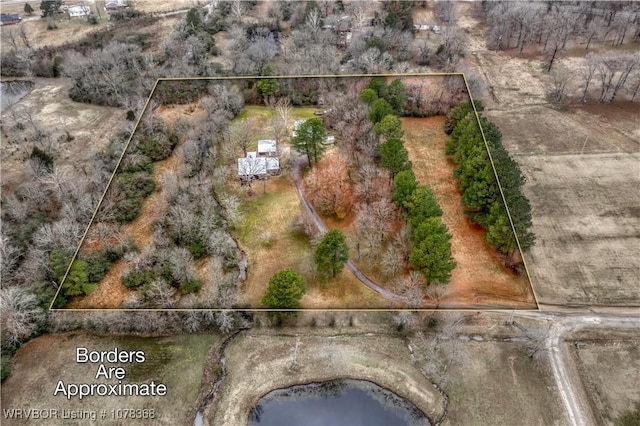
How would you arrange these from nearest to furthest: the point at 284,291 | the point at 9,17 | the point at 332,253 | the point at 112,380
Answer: the point at 112,380, the point at 284,291, the point at 332,253, the point at 9,17

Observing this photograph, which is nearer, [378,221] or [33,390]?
[33,390]

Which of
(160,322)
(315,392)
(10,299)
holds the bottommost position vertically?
(315,392)

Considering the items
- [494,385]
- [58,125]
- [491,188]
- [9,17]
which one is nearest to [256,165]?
[491,188]

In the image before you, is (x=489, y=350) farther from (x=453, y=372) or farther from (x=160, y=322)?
(x=160, y=322)

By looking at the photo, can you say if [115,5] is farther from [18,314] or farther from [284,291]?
[284,291]

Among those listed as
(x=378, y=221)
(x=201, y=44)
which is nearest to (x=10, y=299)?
(x=378, y=221)

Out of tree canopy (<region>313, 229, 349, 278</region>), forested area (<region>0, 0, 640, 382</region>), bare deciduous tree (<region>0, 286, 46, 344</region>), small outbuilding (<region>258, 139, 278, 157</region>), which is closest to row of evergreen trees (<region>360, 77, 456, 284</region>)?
forested area (<region>0, 0, 640, 382</region>)
